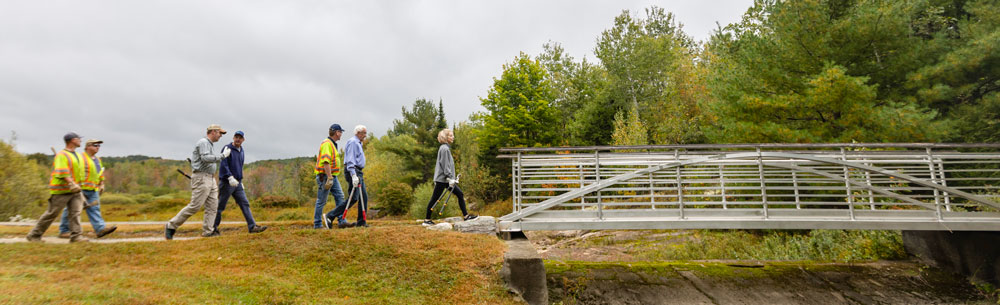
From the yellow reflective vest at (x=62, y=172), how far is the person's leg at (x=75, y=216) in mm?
227

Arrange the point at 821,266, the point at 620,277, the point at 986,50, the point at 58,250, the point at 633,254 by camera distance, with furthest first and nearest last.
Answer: the point at 633,254
the point at 986,50
the point at 821,266
the point at 620,277
the point at 58,250

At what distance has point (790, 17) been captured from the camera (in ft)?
34.9

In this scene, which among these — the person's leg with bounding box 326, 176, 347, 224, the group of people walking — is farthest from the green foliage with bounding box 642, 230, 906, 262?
the person's leg with bounding box 326, 176, 347, 224

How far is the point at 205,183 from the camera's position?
600cm

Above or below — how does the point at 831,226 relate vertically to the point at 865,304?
above

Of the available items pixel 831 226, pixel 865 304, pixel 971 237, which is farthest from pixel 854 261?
pixel 831 226

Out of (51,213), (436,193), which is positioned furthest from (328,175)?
(51,213)

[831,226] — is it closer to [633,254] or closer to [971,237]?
[971,237]

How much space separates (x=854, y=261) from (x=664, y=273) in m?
4.07

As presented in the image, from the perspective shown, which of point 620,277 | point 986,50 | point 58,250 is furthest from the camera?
point 986,50

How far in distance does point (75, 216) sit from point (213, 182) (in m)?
1.92

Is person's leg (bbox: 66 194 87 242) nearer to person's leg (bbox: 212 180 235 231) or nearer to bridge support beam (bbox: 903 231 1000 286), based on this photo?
person's leg (bbox: 212 180 235 231)

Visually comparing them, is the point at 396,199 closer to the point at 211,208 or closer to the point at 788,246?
the point at 211,208

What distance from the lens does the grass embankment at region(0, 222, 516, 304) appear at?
3.39 meters
